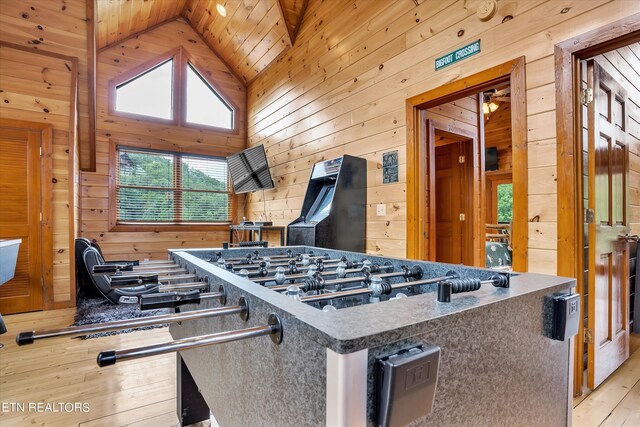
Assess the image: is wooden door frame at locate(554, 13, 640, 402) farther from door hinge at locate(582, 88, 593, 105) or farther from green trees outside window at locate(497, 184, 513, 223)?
green trees outside window at locate(497, 184, 513, 223)

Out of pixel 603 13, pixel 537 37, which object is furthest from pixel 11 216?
pixel 603 13

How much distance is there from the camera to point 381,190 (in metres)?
3.15

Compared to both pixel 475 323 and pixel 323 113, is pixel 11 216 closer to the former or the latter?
pixel 323 113

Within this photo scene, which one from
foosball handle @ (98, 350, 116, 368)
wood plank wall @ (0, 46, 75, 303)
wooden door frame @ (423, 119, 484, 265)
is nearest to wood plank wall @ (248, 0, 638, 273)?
wooden door frame @ (423, 119, 484, 265)

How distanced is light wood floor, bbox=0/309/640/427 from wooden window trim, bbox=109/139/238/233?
8.20ft

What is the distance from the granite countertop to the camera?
0.49m

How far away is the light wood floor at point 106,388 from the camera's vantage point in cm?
175

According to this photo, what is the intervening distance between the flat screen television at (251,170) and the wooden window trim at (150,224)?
70cm

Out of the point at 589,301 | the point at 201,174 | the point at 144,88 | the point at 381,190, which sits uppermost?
the point at 144,88

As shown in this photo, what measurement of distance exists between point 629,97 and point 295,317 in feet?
11.1

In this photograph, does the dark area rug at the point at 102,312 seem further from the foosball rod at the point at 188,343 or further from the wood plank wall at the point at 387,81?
the foosball rod at the point at 188,343

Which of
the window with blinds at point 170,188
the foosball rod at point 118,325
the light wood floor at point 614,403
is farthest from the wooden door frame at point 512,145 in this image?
the window with blinds at point 170,188

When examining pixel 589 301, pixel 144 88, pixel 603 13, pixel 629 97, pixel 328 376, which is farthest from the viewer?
pixel 144 88

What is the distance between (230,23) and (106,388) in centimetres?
504
